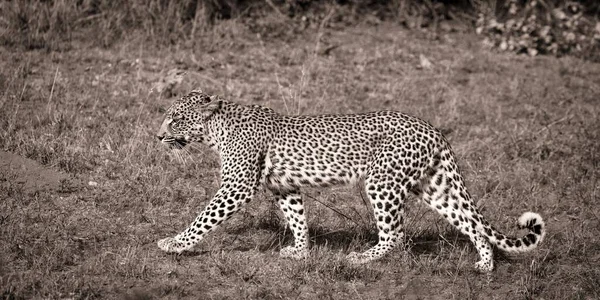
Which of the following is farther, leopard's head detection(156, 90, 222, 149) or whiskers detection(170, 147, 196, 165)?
whiskers detection(170, 147, 196, 165)

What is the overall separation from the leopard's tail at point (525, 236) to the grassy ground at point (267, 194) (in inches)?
13.2

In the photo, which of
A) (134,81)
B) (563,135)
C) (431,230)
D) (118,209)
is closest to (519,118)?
(563,135)

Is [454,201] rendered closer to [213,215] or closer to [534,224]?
[534,224]

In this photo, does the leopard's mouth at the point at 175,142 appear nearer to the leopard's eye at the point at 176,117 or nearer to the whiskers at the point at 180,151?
the whiskers at the point at 180,151

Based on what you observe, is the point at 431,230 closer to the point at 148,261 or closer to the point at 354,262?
the point at 354,262

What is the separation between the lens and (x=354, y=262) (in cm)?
890

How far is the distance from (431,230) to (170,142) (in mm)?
3079

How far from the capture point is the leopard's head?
907 cm

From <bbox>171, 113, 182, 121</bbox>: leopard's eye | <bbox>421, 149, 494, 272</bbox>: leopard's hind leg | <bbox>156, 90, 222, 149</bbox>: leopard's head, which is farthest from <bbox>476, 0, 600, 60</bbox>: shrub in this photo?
<bbox>171, 113, 182, 121</bbox>: leopard's eye

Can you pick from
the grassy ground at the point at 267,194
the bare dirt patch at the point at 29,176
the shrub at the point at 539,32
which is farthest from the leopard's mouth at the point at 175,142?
the shrub at the point at 539,32

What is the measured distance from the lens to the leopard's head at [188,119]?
907 centimetres

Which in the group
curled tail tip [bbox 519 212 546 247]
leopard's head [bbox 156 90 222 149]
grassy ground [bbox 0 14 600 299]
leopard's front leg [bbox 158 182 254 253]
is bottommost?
grassy ground [bbox 0 14 600 299]

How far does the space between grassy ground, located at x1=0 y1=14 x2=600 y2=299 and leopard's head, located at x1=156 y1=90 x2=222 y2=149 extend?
111 cm

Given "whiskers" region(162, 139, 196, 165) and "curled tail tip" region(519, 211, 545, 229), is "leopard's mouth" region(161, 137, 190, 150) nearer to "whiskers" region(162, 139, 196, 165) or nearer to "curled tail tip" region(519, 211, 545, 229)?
"whiskers" region(162, 139, 196, 165)
